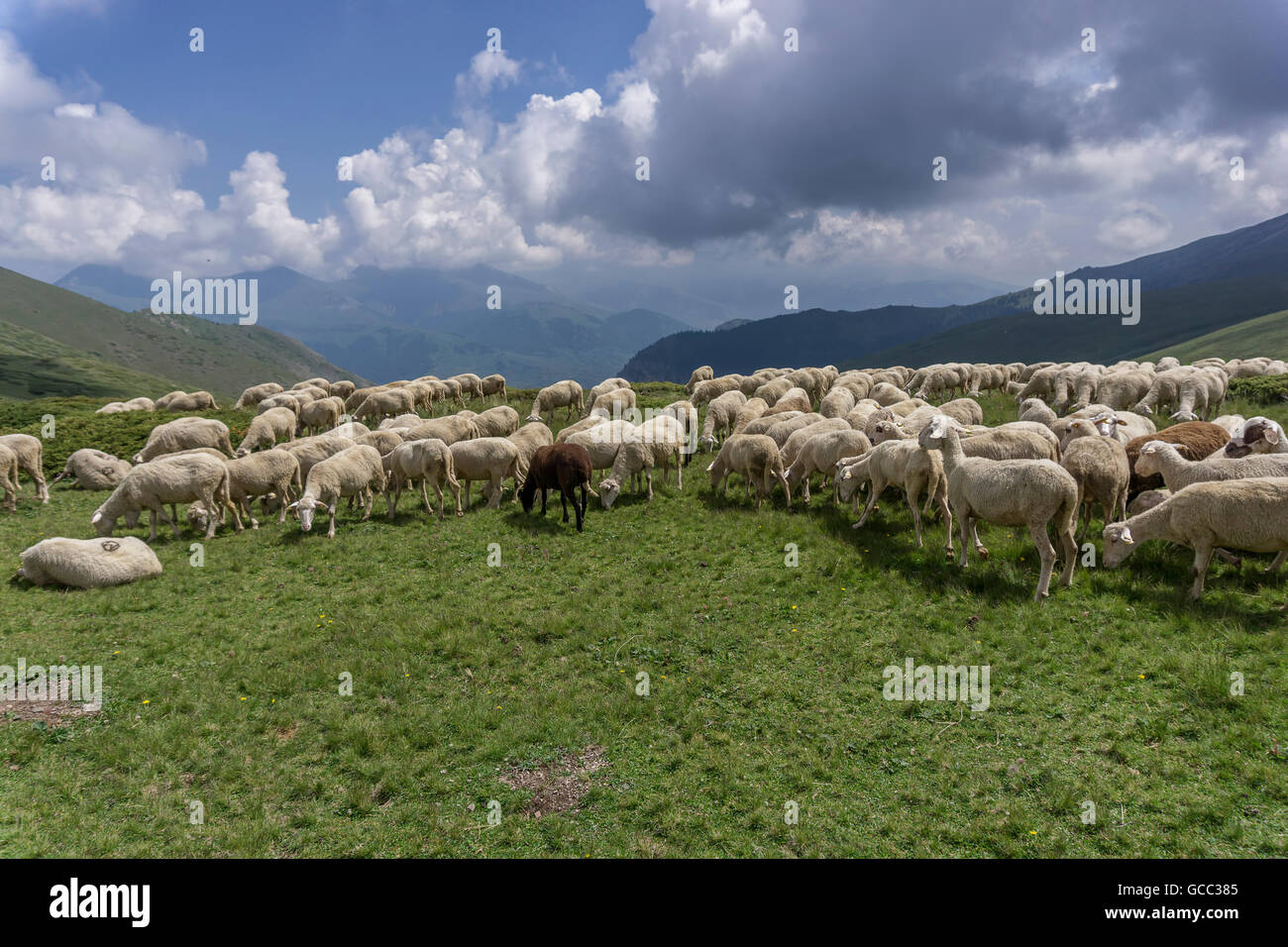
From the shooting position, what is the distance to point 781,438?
22031 mm

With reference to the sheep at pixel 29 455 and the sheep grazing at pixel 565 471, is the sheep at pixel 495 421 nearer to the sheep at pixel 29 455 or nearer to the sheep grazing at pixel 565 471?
the sheep grazing at pixel 565 471

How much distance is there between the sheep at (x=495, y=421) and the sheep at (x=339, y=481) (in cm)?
828

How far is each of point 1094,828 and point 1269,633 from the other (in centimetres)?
578

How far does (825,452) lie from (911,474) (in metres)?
3.85

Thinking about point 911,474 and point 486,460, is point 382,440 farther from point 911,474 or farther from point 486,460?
point 911,474

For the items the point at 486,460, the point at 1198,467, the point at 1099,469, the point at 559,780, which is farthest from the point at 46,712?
the point at 1198,467


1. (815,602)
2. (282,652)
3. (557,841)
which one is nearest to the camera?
(557,841)

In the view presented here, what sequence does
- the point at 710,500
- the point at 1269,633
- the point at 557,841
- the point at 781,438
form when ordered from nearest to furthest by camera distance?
1. the point at 557,841
2. the point at 1269,633
3. the point at 710,500
4. the point at 781,438

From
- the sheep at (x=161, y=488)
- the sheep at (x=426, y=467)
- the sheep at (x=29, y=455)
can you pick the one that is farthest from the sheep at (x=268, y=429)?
the sheep at (x=426, y=467)

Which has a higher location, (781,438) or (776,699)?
(781,438)

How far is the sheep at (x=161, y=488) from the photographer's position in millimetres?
17391

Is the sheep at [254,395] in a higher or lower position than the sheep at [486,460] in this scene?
higher
